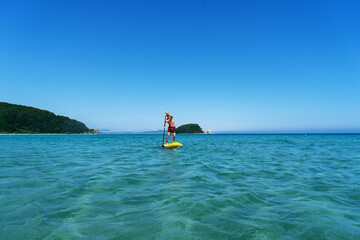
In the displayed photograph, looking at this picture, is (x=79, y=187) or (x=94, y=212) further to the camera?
(x=79, y=187)

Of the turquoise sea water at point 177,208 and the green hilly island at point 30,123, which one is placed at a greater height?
the green hilly island at point 30,123

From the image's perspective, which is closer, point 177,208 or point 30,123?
point 177,208

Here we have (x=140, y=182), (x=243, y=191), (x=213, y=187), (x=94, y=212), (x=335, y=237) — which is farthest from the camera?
(x=140, y=182)

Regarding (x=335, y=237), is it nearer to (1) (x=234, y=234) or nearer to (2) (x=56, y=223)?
(1) (x=234, y=234)

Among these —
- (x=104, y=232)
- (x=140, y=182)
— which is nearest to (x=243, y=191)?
(x=140, y=182)

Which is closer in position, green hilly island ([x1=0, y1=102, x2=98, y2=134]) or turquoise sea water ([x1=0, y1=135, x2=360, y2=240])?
turquoise sea water ([x1=0, y1=135, x2=360, y2=240])

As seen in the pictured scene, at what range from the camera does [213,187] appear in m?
5.72

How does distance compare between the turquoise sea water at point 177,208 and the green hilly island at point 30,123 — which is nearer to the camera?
the turquoise sea water at point 177,208

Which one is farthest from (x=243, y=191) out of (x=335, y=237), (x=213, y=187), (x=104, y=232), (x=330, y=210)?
(x=104, y=232)

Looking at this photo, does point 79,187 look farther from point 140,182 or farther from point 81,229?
point 81,229

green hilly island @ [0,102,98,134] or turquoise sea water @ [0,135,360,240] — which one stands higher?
green hilly island @ [0,102,98,134]

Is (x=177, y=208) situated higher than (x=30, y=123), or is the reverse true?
(x=30, y=123)

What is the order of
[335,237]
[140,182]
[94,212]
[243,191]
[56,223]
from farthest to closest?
[140,182] → [243,191] → [94,212] → [56,223] → [335,237]

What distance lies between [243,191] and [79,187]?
4649 millimetres
